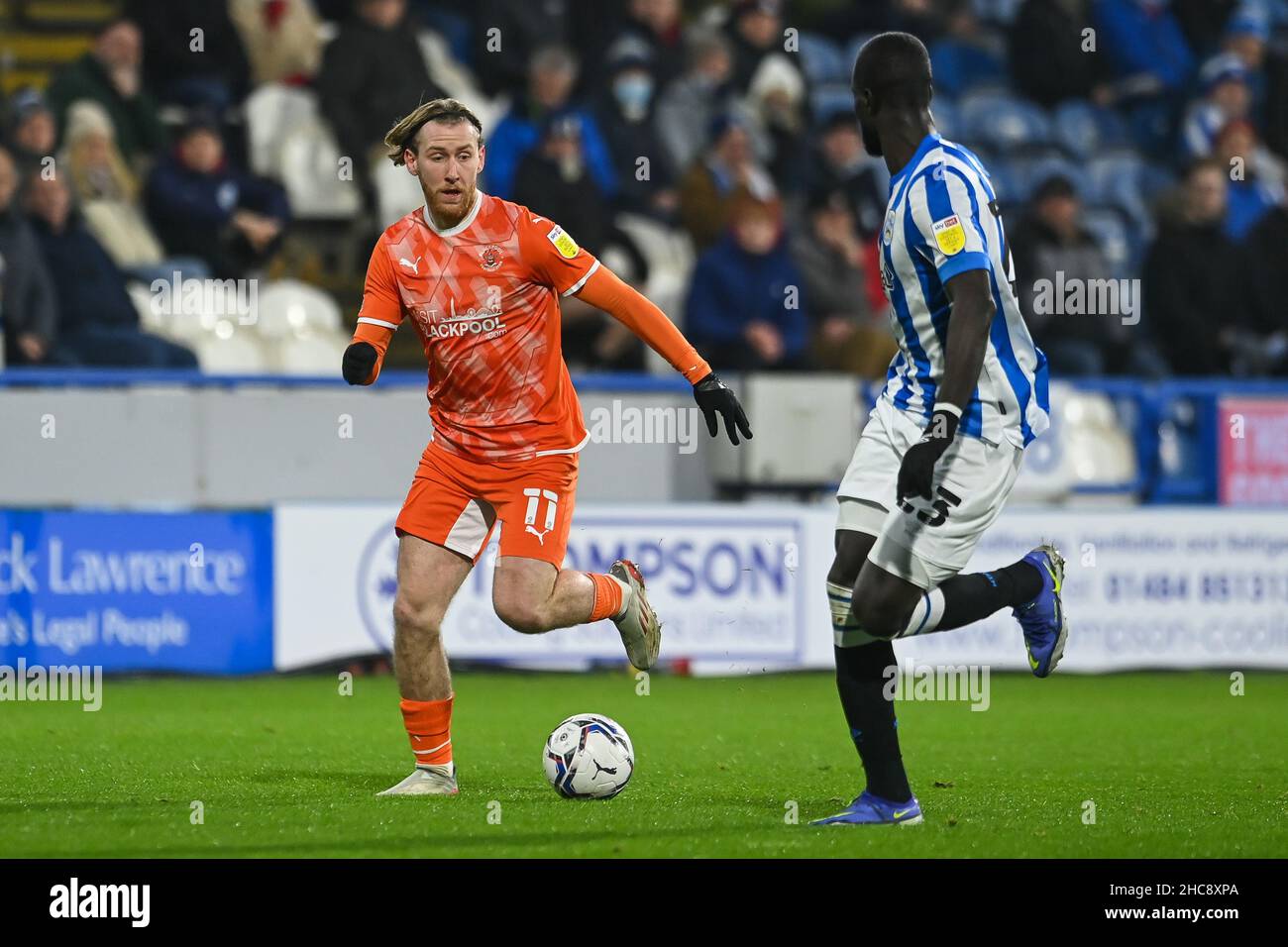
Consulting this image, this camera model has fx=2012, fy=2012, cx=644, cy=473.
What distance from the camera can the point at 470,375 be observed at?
7102 mm

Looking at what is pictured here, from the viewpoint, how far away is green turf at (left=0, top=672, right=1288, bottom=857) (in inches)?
232

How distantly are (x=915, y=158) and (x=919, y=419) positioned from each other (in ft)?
2.61

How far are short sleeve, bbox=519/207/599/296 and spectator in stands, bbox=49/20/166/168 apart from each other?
7.99 m

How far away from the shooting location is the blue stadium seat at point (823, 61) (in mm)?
17797

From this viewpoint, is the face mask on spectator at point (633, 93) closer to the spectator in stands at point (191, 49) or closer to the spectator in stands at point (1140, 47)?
the spectator in stands at point (191, 49)

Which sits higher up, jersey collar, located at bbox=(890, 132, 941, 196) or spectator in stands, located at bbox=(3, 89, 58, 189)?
spectator in stands, located at bbox=(3, 89, 58, 189)

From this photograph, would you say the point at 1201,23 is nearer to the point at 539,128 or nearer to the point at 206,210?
the point at 539,128

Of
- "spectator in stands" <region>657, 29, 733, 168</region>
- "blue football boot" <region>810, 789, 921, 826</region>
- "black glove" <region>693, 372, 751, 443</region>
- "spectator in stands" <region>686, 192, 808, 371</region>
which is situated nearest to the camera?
"blue football boot" <region>810, 789, 921, 826</region>

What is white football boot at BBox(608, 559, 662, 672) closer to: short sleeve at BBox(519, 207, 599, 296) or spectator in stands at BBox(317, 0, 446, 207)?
short sleeve at BBox(519, 207, 599, 296)

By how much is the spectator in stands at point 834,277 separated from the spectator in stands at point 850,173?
10.2 inches

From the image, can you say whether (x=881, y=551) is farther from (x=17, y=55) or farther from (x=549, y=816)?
(x=17, y=55)

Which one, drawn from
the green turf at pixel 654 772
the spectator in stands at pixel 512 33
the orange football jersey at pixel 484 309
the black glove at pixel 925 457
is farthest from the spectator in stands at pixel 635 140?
the black glove at pixel 925 457

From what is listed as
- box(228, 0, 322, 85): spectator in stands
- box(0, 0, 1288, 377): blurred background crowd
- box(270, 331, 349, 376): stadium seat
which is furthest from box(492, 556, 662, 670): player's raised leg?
box(228, 0, 322, 85): spectator in stands

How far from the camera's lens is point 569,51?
1606 cm
